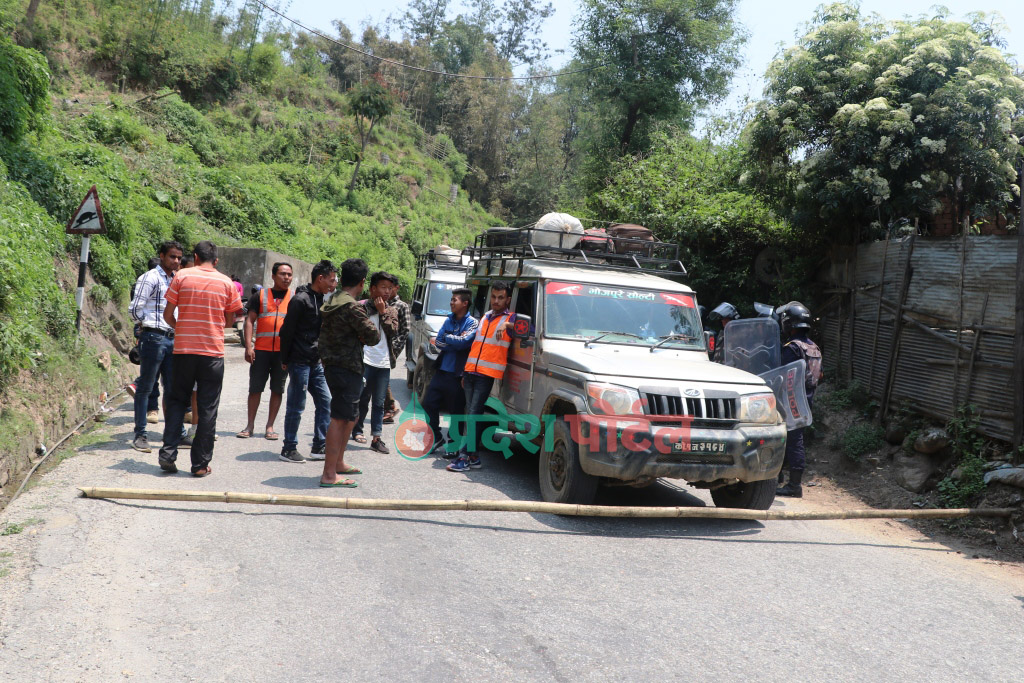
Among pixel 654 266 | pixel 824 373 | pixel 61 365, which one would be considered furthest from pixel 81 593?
pixel 824 373

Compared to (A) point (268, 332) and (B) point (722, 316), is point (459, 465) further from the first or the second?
(B) point (722, 316)

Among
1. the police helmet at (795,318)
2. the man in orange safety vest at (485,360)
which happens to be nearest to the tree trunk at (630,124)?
the police helmet at (795,318)

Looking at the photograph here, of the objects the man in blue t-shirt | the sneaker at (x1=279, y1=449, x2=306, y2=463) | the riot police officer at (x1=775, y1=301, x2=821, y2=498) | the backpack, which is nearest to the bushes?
the sneaker at (x1=279, y1=449, x2=306, y2=463)

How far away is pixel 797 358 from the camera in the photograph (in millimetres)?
8414

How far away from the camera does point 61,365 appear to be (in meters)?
8.51

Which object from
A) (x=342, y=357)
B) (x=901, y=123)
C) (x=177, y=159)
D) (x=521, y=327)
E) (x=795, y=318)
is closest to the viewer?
(x=342, y=357)

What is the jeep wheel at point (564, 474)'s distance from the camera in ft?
20.9

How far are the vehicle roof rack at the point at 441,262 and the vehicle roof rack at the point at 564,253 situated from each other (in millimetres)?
2885

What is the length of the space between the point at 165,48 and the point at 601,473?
37968mm

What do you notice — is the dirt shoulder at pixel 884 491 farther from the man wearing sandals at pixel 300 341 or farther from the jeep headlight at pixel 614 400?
the man wearing sandals at pixel 300 341

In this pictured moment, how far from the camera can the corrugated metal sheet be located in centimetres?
788

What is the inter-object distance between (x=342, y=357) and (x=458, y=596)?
2718 millimetres

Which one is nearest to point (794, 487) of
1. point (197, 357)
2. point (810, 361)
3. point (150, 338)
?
point (810, 361)

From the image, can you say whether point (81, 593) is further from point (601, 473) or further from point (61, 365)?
point (61, 365)
